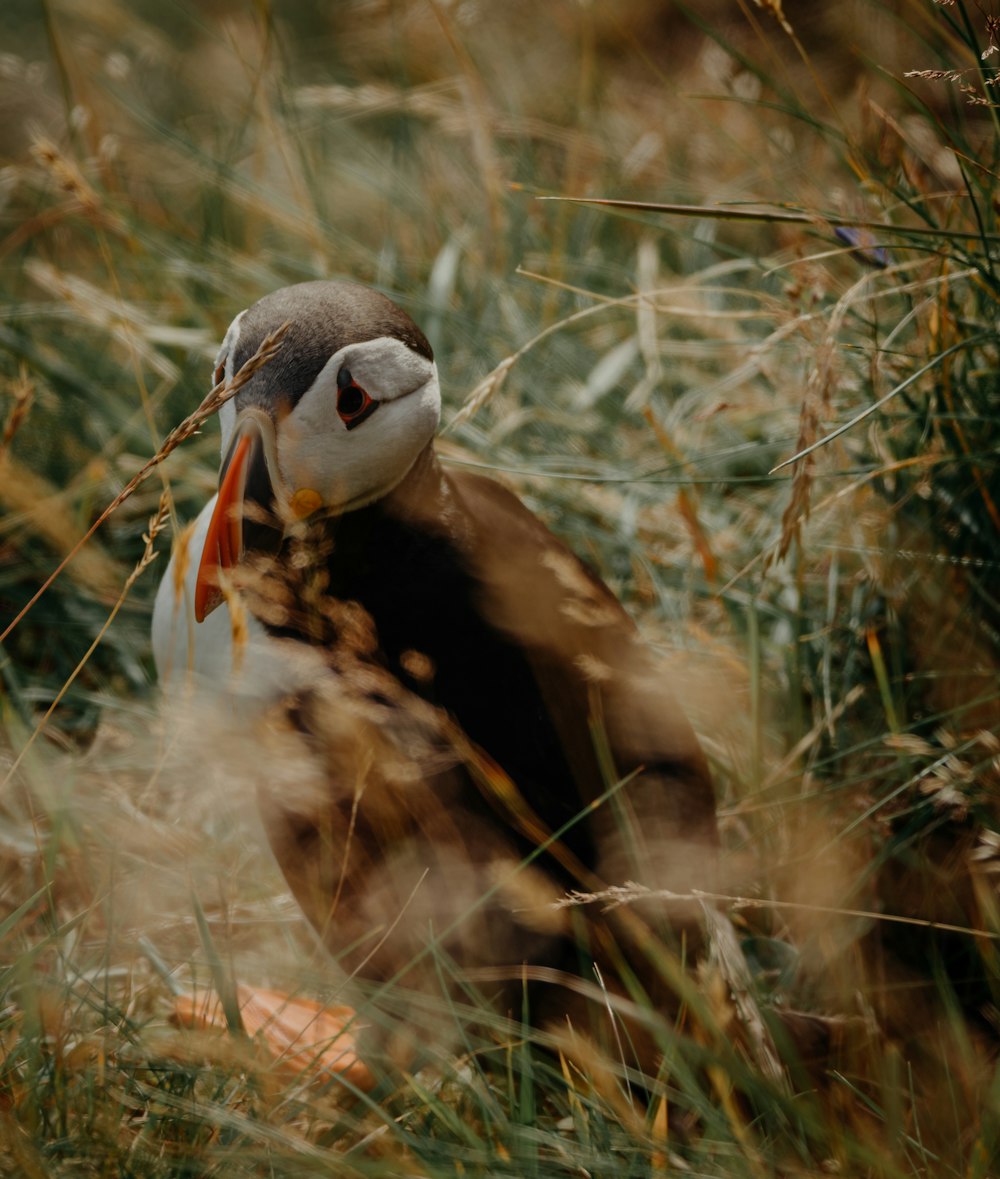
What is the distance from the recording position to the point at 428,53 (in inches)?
149

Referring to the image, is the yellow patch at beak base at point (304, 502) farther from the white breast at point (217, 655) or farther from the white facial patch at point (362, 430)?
the white breast at point (217, 655)

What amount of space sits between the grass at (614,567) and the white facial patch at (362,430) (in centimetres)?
9

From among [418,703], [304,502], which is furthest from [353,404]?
[418,703]

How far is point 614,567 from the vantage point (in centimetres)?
258

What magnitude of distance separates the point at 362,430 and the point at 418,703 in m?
0.39

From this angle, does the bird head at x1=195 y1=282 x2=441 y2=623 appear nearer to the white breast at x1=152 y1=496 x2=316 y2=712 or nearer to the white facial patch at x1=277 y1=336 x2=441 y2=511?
the white facial patch at x1=277 y1=336 x2=441 y2=511

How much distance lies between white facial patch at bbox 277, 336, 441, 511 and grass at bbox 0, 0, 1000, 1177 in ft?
0.28

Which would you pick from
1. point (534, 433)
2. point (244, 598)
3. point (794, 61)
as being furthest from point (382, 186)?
point (244, 598)

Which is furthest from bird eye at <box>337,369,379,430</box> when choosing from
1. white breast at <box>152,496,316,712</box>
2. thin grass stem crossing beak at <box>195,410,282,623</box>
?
white breast at <box>152,496,316,712</box>

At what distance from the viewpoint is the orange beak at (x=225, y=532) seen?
1538 mm

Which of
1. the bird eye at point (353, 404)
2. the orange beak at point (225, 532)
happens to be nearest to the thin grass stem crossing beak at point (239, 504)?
the orange beak at point (225, 532)

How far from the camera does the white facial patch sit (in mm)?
1572

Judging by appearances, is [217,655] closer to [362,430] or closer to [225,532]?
[225,532]

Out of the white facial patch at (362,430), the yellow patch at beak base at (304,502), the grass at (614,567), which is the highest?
the white facial patch at (362,430)
